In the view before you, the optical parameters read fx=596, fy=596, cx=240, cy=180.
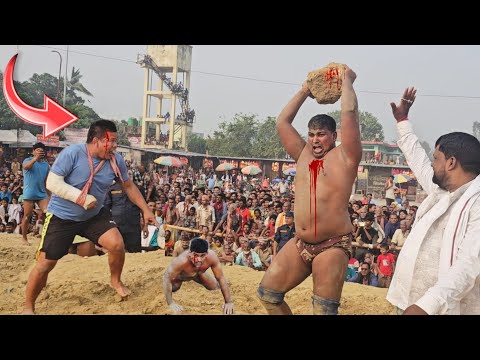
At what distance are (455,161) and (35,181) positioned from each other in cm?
414

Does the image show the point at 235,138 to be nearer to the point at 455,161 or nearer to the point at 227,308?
the point at 227,308

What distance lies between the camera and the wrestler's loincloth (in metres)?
4.74

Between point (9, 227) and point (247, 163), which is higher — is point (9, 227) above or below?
below

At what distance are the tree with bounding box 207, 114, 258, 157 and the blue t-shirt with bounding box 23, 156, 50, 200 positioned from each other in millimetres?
1731

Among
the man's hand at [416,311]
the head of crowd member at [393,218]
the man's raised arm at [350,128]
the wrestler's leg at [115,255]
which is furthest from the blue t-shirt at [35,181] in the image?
the man's hand at [416,311]

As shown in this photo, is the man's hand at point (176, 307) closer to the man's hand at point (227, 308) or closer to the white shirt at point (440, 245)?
the man's hand at point (227, 308)

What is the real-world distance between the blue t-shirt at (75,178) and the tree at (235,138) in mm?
1374

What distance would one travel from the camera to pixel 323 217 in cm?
479

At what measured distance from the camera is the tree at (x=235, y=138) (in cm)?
616

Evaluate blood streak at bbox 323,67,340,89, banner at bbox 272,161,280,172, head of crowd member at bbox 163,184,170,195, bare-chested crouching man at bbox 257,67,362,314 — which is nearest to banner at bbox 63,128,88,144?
head of crowd member at bbox 163,184,170,195

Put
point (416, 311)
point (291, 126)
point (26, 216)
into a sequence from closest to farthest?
point (416, 311) → point (291, 126) → point (26, 216)

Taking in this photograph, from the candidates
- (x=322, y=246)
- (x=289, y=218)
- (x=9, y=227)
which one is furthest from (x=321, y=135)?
(x=9, y=227)

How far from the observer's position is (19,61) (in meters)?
5.97

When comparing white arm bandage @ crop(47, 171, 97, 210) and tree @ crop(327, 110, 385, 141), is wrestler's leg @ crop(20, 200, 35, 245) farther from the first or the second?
tree @ crop(327, 110, 385, 141)
